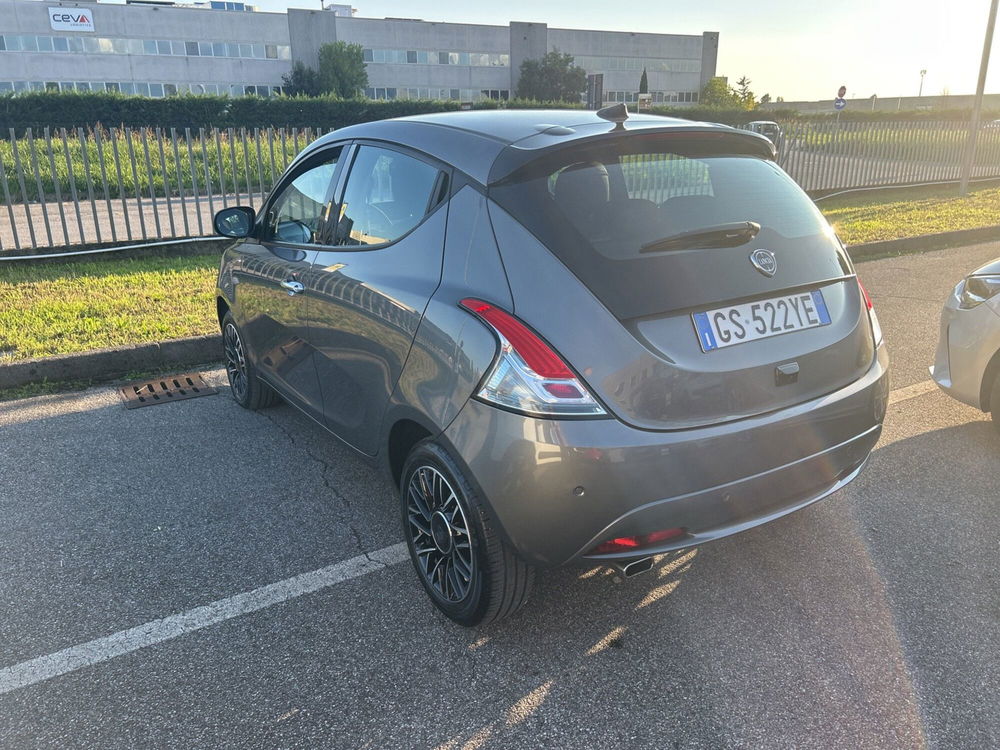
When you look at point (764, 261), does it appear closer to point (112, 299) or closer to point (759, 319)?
point (759, 319)

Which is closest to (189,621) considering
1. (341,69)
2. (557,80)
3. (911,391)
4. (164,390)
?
(164,390)

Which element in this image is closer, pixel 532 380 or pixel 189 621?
pixel 532 380

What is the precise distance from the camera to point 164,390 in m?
5.26

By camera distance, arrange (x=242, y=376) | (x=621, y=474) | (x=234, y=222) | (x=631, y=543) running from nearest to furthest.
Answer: (x=621, y=474), (x=631, y=543), (x=234, y=222), (x=242, y=376)

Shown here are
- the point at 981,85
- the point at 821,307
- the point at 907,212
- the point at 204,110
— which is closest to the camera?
the point at 821,307

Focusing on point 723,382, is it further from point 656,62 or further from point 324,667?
point 656,62

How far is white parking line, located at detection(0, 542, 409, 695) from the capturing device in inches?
99.3

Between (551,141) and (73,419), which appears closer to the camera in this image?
(551,141)

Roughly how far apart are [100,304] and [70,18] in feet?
240

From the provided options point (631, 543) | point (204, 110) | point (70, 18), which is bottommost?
point (631, 543)

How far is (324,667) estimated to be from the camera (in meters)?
2.51

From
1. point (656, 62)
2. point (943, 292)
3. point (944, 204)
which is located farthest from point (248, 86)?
point (943, 292)

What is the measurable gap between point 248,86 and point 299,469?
7747 centimetres

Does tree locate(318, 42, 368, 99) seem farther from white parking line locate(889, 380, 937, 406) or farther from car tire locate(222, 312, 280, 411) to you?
white parking line locate(889, 380, 937, 406)
